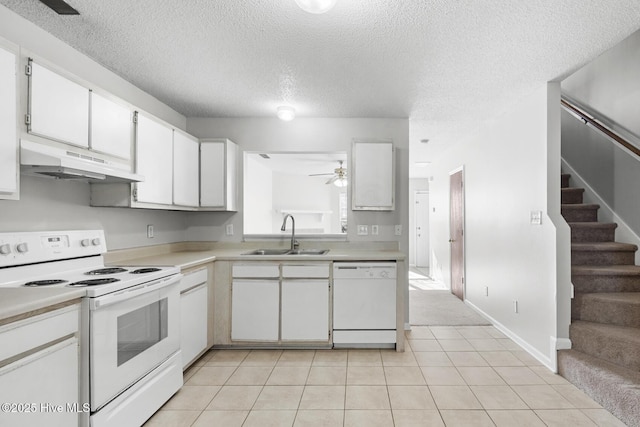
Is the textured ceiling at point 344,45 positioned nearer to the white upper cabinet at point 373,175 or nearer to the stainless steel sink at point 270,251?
the white upper cabinet at point 373,175

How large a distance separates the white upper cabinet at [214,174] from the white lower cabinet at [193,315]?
33.4 inches

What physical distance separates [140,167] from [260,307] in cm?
161

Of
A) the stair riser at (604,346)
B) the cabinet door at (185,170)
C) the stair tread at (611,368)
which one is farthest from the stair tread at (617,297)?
the cabinet door at (185,170)

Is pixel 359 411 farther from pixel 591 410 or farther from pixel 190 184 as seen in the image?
pixel 190 184

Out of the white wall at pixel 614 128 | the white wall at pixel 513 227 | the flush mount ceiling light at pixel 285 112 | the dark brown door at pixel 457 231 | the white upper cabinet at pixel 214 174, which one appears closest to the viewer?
the white wall at pixel 513 227

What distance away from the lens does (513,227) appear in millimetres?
3414

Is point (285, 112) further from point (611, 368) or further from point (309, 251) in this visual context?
point (611, 368)

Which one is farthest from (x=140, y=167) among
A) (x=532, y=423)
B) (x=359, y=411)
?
(x=532, y=423)

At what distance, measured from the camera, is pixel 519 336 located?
3.29 metres

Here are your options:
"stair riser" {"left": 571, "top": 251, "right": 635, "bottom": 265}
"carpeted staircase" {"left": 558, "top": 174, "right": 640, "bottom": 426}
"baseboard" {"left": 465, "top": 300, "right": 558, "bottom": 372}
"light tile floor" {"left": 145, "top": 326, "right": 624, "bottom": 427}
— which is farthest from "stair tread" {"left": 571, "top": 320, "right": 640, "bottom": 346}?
"stair riser" {"left": 571, "top": 251, "right": 635, "bottom": 265}

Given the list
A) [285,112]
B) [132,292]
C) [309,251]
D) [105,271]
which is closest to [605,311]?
[309,251]

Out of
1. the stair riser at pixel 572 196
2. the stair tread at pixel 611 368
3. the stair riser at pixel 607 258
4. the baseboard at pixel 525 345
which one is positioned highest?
the stair riser at pixel 572 196

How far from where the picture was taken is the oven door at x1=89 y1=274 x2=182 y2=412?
1.68 metres

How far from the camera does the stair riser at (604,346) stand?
232 cm
